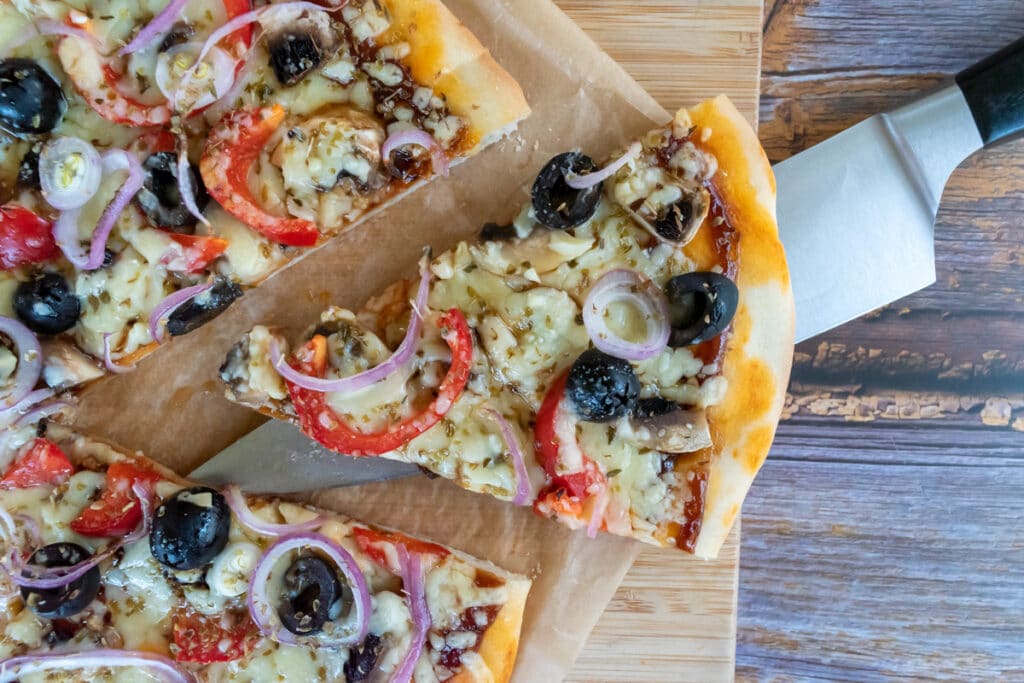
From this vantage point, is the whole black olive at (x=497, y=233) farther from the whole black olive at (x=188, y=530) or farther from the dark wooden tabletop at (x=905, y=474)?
the whole black olive at (x=188, y=530)

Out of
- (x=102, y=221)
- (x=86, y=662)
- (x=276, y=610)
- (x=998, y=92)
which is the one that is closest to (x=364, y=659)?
(x=276, y=610)

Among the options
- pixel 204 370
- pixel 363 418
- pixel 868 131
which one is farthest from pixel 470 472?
pixel 868 131

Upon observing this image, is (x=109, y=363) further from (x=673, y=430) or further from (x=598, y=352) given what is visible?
(x=673, y=430)

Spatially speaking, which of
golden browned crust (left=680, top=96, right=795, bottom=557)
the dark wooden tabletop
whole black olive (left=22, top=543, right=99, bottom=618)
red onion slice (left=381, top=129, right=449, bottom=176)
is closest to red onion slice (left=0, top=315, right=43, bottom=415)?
whole black olive (left=22, top=543, right=99, bottom=618)

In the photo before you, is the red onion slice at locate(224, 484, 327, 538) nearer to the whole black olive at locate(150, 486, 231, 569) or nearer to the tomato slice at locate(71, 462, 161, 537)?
the whole black olive at locate(150, 486, 231, 569)

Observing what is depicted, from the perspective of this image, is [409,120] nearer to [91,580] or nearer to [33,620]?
[91,580]

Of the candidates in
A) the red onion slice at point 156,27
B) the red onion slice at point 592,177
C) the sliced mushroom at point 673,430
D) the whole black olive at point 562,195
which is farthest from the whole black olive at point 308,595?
the red onion slice at point 156,27

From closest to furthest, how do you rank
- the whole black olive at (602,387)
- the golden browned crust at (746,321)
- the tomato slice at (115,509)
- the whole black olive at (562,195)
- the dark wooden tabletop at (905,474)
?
the whole black olive at (602,387) → the whole black olive at (562,195) → the golden browned crust at (746,321) → the tomato slice at (115,509) → the dark wooden tabletop at (905,474)

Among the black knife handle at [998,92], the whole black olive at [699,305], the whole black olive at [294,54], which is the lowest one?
the whole black olive at [699,305]
